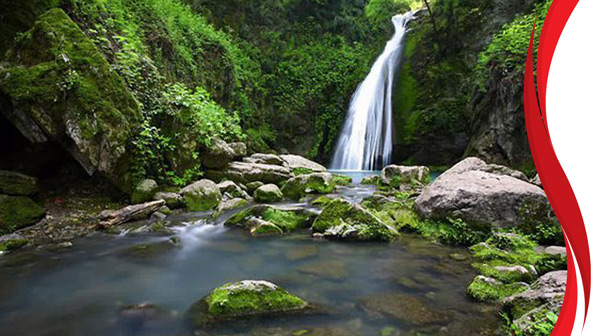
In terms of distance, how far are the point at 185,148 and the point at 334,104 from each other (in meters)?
14.5

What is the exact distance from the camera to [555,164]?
1.43 m

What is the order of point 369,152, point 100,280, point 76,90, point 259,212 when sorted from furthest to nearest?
point 369,152
point 259,212
point 76,90
point 100,280

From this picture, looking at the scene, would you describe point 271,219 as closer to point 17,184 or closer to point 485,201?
point 485,201

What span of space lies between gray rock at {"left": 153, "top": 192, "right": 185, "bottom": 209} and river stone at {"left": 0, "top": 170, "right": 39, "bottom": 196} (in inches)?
88.1

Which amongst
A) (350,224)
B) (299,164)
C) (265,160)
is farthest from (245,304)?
(299,164)

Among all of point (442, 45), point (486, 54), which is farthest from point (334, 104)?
point (486, 54)

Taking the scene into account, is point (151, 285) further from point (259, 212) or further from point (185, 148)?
point (185, 148)

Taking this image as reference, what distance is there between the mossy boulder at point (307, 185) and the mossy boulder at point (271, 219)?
2.57 meters

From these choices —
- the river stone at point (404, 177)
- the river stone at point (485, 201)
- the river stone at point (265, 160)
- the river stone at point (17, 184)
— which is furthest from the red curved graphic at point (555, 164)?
the river stone at point (265, 160)

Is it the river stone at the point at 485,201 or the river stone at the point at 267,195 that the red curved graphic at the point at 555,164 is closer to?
the river stone at the point at 485,201

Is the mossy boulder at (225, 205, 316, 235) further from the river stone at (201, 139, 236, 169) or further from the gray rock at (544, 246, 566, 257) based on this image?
the gray rock at (544, 246, 566, 257)

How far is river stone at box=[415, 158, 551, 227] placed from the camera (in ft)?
19.2

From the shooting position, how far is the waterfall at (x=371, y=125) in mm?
18641

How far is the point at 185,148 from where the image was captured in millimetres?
8945
